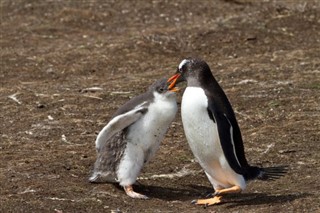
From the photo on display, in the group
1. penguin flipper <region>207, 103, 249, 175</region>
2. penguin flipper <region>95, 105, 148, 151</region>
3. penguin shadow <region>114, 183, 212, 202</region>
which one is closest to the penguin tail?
penguin flipper <region>207, 103, 249, 175</region>

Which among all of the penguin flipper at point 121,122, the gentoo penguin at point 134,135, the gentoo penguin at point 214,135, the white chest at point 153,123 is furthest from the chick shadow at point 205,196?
the penguin flipper at point 121,122

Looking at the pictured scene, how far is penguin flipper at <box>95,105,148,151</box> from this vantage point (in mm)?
8086

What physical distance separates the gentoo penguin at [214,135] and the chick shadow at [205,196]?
12cm

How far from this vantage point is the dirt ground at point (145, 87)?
808cm

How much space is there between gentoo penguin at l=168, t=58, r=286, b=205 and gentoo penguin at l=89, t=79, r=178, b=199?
0.39 metres

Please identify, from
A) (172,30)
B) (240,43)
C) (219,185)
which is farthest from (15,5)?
(219,185)

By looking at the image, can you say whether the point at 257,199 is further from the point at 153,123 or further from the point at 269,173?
the point at 153,123

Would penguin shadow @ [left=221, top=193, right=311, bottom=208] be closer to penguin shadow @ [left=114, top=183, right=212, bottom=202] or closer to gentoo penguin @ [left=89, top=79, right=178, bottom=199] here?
penguin shadow @ [left=114, top=183, right=212, bottom=202]

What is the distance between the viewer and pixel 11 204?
757 centimetres

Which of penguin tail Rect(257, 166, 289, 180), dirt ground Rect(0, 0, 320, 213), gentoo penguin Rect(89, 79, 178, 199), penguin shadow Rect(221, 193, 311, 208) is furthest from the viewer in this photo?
gentoo penguin Rect(89, 79, 178, 199)

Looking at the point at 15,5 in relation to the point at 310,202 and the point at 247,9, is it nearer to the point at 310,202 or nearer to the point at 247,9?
the point at 247,9

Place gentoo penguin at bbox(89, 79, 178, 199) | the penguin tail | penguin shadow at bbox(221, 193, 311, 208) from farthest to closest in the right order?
1. gentoo penguin at bbox(89, 79, 178, 199)
2. the penguin tail
3. penguin shadow at bbox(221, 193, 311, 208)

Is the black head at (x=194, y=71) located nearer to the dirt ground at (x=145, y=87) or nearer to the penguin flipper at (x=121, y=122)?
the penguin flipper at (x=121, y=122)

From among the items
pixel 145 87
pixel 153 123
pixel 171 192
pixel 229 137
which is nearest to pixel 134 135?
pixel 153 123
